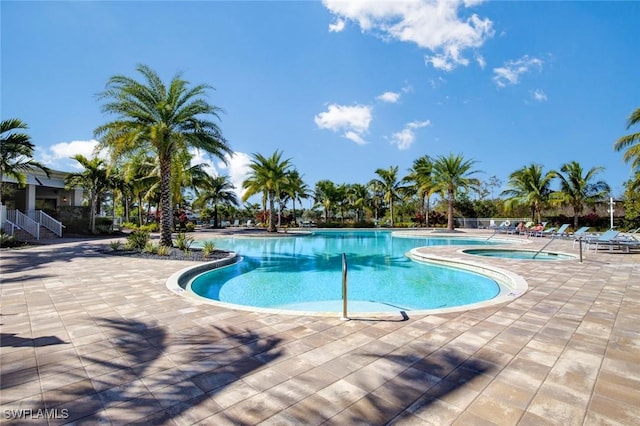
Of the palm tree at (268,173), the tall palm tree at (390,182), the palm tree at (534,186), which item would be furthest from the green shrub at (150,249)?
the palm tree at (534,186)

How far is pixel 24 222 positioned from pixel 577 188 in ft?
135

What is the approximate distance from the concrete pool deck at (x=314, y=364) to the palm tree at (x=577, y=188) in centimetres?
2755

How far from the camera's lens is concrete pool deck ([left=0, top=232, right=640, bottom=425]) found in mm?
2379

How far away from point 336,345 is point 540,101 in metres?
26.5

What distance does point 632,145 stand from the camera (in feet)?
55.6

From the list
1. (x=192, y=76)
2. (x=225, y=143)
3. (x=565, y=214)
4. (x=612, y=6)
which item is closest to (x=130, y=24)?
(x=192, y=76)

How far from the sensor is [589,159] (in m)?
27.1

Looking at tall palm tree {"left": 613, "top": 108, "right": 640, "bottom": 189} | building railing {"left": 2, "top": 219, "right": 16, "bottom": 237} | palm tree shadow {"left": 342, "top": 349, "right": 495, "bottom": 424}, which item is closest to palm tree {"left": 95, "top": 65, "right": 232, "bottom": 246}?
building railing {"left": 2, "top": 219, "right": 16, "bottom": 237}

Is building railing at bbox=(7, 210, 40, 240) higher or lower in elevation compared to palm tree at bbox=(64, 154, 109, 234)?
lower

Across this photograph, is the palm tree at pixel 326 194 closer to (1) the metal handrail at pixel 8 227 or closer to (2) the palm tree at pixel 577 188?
(2) the palm tree at pixel 577 188

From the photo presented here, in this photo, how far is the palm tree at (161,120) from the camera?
12.2m

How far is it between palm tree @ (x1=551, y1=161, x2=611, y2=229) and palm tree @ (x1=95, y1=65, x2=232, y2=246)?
97.4 ft

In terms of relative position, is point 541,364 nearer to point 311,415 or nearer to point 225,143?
point 311,415

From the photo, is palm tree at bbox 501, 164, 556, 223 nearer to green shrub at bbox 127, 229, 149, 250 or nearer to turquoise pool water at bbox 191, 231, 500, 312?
turquoise pool water at bbox 191, 231, 500, 312
